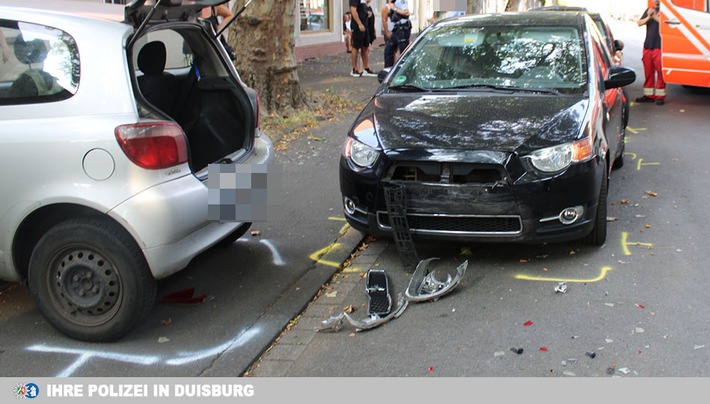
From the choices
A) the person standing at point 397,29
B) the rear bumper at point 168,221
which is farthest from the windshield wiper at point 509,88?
the person standing at point 397,29

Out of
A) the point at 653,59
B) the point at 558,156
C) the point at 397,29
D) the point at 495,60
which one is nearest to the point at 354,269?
the point at 558,156

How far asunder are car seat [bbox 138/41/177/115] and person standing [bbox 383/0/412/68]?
33.2 ft

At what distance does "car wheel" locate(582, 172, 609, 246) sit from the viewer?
5227 millimetres

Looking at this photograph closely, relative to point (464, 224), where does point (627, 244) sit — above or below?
below

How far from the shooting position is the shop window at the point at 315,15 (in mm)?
21547

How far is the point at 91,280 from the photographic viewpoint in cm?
400

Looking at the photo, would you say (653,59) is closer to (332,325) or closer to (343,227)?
(343,227)

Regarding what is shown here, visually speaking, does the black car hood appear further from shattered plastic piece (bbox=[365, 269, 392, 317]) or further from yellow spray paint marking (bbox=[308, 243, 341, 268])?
yellow spray paint marking (bbox=[308, 243, 341, 268])

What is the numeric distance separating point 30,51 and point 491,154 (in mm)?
2868

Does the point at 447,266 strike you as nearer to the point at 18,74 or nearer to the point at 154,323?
the point at 154,323

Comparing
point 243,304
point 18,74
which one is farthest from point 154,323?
point 18,74

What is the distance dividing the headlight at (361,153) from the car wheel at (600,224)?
1.67 m

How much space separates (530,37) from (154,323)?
4.10 m

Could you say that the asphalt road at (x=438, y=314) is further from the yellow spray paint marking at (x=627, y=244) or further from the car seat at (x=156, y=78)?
the car seat at (x=156, y=78)
